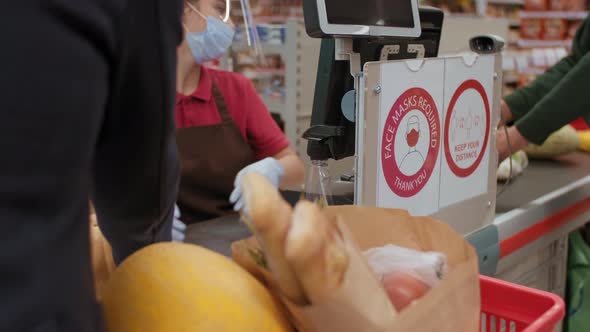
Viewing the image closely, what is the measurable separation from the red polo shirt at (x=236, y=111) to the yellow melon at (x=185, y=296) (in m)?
1.43

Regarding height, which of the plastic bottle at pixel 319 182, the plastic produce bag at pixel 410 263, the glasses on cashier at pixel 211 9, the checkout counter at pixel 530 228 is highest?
the glasses on cashier at pixel 211 9

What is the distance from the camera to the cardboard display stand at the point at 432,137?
1.18 meters

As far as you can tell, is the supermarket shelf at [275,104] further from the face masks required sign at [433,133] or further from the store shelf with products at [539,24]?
the store shelf with products at [539,24]

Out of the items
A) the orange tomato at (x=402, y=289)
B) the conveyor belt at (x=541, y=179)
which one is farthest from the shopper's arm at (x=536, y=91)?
the orange tomato at (x=402, y=289)

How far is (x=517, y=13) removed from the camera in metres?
5.89

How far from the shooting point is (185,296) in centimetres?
56

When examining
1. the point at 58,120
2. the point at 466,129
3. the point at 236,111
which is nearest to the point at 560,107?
the point at 466,129

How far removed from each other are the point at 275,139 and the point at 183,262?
1.56 m

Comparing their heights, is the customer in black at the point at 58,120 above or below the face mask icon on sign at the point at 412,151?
above

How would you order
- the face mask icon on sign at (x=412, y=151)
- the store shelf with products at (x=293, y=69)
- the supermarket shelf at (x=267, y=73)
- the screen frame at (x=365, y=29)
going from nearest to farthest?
the screen frame at (x=365, y=29) < the face mask icon on sign at (x=412, y=151) < the store shelf with products at (x=293, y=69) < the supermarket shelf at (x=267, y=73)

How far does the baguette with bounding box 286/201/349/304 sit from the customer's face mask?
1566 mm

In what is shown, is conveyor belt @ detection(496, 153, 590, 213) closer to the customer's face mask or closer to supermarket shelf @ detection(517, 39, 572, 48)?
the customer's face mask

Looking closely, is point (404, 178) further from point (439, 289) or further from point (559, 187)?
point (559, 187)

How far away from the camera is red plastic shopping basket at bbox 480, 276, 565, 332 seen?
2.68 ft
